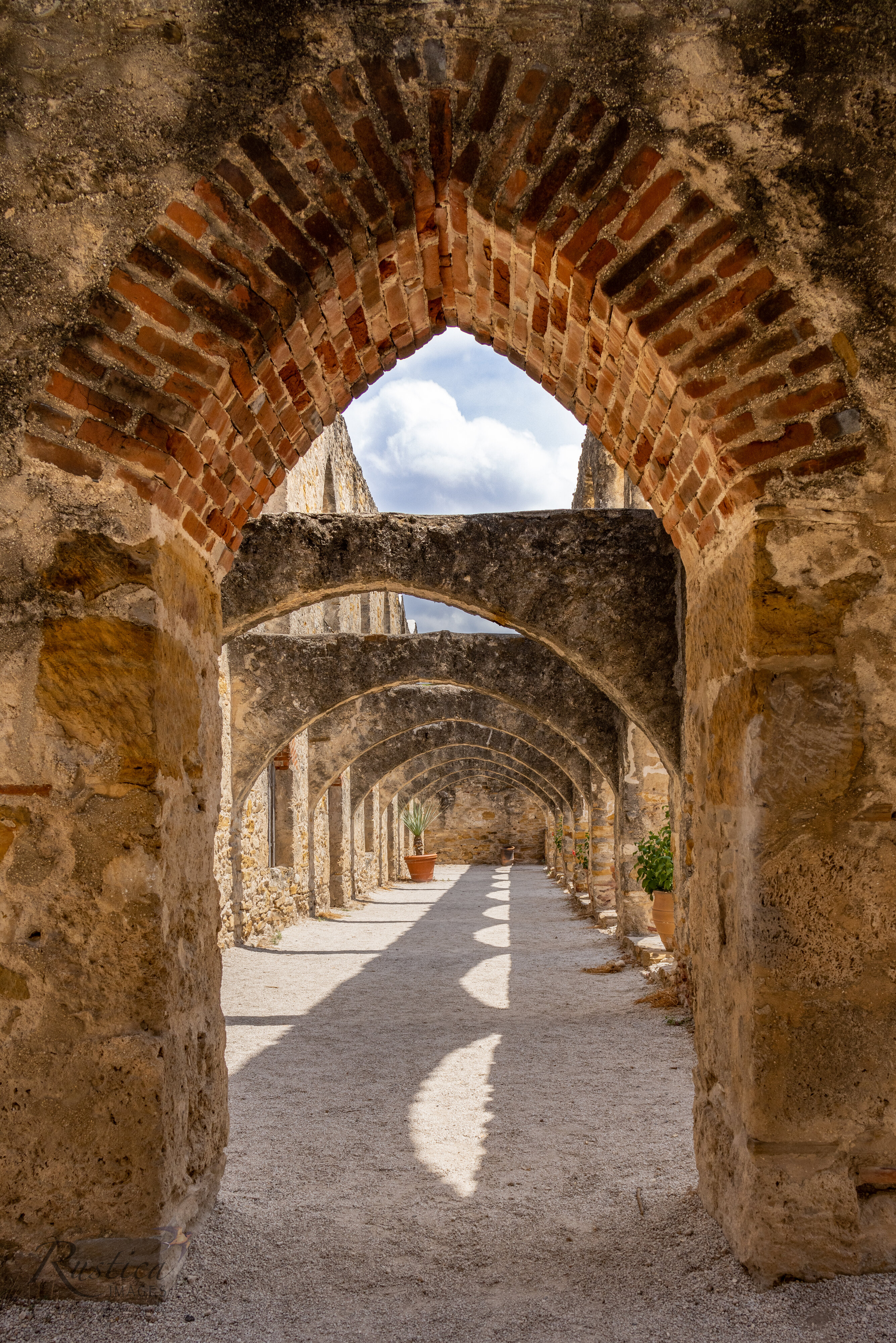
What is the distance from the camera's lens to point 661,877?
7410 mm

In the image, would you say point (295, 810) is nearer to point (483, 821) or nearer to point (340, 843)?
point (340, 843)

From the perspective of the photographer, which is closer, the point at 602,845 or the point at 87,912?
the point at 87,912

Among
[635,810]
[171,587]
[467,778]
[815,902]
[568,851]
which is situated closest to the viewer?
[815,902]

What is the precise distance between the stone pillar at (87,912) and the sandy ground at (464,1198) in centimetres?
19

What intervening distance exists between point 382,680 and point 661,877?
355cm

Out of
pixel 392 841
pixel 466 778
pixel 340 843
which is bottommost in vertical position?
pixel 392 841

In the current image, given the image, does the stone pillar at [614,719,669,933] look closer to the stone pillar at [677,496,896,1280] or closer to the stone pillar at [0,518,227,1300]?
the stone pillar at [677,496,896,1280]

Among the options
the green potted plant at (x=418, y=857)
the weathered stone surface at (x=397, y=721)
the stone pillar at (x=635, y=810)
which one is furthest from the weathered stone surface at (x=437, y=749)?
the stone pillar at (x=635, y=810)

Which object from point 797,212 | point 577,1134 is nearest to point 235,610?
point 577,1134

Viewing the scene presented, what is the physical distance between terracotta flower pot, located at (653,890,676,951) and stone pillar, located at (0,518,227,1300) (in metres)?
5.90

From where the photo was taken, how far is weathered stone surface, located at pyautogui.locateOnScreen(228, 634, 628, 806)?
9.00m

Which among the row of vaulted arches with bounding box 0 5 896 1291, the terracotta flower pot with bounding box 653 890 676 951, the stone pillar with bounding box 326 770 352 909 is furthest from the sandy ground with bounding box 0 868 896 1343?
the stone pillar with bounding box 326 770 352 909

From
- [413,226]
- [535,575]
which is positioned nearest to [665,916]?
[535,575]

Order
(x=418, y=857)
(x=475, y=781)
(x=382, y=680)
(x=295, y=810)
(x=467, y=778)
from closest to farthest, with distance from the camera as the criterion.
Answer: (x=382, y=680)
(x=295, y=810)
(x=418, y=857)
(x=467, y=778)
(x=475, y=781)
